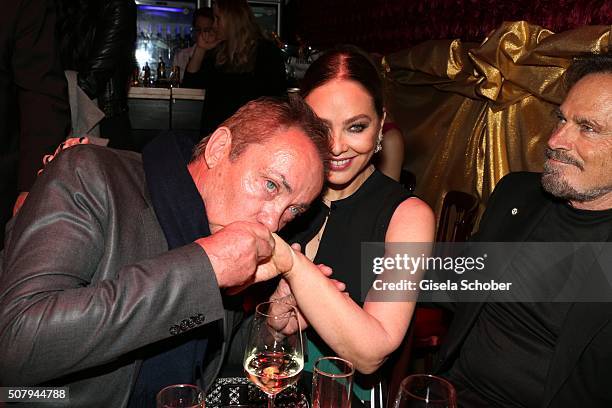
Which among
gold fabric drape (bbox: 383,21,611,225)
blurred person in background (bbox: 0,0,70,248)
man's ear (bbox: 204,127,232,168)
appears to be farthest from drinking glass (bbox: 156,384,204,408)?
gold fabric drape (bbox: 383,21,611,225)

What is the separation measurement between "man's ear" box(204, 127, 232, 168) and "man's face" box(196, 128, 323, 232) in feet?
0.05

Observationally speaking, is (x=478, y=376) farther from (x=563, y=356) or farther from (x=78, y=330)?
(x=78, y=330)

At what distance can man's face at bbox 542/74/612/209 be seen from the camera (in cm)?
194

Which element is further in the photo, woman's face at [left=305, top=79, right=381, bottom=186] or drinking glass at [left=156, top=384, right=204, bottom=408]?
woman's face at [left=305, top=79, right=381, bottom=186]

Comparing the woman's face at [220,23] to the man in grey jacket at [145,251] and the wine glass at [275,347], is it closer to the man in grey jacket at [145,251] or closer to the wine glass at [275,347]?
the man in grey jacket at [145,251]

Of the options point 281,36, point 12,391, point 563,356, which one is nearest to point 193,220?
point 12,391

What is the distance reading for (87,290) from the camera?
44.7 inches

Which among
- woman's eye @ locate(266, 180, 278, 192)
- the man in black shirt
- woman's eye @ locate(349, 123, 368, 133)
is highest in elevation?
woman's eye @ locate(349, 123, 368, 133)

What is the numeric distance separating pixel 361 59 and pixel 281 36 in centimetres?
854

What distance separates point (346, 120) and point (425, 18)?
2939mm

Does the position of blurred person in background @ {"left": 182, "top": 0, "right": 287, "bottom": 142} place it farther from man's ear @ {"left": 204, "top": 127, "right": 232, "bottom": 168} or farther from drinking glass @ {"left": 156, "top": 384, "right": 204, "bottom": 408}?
drinking glass @ {"left": 156, "top": 384, "right": 204, "bottom": 408}

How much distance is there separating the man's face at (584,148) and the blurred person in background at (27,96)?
7.08 ft

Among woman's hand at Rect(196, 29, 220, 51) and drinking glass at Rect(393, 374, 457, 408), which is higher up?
woman's hand at Rect(196, 29, 220, 51)

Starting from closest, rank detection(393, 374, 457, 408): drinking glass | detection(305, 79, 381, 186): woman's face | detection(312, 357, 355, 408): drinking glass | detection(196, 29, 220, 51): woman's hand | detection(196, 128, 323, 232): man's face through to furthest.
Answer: detection(393, 374, 457, 408): drinking glass < detection(312, 357, 355, 408): drinking glass < detection(196, 128, 323, 232): man's face < detection(305, 79, 381, 186): woman's face < detection(196, 29, 220, 51): woman's hand
